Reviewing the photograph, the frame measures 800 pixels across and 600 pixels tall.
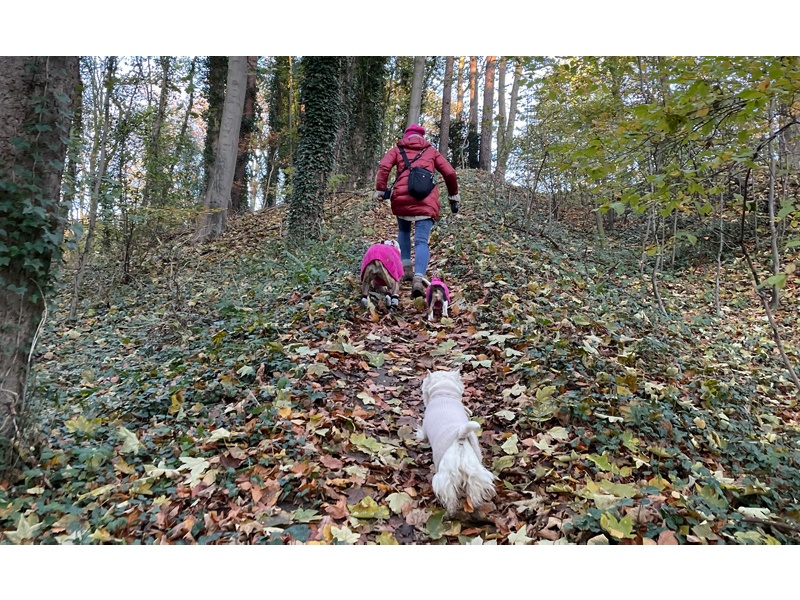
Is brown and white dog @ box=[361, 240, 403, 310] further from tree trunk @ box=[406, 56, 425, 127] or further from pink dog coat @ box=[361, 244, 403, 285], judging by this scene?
tree trunk @ box=[406, 56, 425, 127]

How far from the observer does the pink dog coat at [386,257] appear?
19.4ft

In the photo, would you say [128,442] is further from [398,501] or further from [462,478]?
[462,478]

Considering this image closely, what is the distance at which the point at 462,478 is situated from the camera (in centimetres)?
282

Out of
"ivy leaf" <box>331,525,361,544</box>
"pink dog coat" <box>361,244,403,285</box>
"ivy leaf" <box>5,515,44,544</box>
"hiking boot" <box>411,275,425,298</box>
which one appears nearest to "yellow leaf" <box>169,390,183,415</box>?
"ivy leaf" <box>5,515,44,544</box>

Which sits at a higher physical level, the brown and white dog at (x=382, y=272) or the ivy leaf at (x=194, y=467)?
the brown and white dog at (x=382, y=272)

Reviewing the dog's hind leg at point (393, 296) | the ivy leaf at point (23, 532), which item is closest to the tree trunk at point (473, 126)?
the dog's hind leg at point (393, 296)

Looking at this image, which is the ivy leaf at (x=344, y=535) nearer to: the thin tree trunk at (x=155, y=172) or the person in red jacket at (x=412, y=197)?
the person in red jacket at (x=412, y=197)

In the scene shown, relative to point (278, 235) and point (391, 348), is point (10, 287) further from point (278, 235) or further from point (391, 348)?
point (278, 235)

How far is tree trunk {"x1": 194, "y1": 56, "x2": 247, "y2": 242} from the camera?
38.1 feet

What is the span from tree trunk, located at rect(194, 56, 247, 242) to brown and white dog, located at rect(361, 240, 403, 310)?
7067 millimetres

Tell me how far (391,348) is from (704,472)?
11.0 feet

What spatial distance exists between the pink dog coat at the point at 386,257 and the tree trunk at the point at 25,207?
334 cm

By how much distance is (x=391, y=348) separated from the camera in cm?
554

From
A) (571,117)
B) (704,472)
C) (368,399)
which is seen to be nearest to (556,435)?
(704,472)
